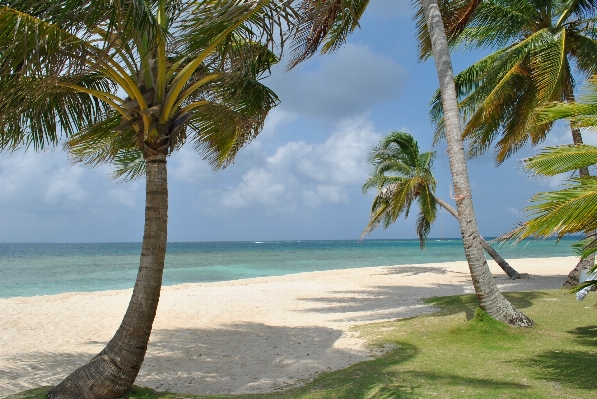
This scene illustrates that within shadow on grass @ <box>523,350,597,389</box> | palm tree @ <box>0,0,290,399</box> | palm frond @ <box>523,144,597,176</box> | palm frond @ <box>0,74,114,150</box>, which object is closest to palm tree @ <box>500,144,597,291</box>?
palm frond @ <box>523,144,597,176</box>

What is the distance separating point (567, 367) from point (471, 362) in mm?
1047

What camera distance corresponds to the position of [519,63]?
A: 1048 cm

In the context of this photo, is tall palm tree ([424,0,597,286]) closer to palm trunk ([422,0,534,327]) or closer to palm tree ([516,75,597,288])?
palm trunk ([422,0,534,327])

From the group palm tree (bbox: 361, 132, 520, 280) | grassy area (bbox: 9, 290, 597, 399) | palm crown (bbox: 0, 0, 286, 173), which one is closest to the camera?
palm crown (bbox: 0, 0, 286, 173)

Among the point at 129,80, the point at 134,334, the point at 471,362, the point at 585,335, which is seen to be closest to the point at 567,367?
the point at 471,362

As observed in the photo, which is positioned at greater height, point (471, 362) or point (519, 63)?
point (519, 63)

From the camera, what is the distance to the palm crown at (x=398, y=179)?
17000 mm

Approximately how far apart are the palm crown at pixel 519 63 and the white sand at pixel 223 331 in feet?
15.8

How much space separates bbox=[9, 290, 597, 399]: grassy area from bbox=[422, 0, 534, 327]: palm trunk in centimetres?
27

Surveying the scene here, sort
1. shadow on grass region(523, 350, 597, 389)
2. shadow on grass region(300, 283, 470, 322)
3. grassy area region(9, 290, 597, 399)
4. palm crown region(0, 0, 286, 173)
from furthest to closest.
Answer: shadow on grass region(300, 283, 470, 322), shadow on grass region(523, 350, 597, 389), grassy area region(9, 290, 597, 399), palm crown region(0, 0, 286, 173)

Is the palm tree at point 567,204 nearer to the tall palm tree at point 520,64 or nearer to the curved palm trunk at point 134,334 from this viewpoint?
the curved palm trunk at point 134,334

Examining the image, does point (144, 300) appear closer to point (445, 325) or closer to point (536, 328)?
point (445, 325)

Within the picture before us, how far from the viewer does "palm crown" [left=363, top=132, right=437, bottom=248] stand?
1700cm

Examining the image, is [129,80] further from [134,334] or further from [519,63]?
[519,63]
